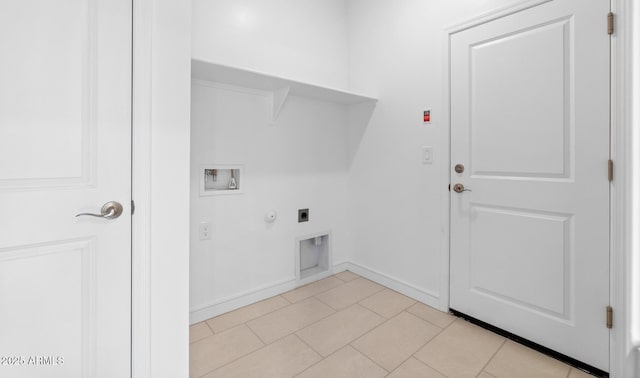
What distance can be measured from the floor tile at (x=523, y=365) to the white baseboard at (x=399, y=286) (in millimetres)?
487

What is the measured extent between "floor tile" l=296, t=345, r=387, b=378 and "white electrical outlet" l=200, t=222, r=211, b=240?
3.37ft

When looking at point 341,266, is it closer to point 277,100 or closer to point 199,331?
point 199,331

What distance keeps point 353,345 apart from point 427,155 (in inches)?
53.9

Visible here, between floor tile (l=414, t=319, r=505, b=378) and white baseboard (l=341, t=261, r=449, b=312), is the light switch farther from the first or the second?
floor tile (l=414, t=319, r=505, b=378)

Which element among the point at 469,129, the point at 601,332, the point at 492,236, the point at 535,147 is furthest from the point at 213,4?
the point at 601,332

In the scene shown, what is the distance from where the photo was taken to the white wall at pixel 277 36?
76.2 inches

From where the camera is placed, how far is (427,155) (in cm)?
214

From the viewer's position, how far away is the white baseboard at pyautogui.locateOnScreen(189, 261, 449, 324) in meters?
1.97

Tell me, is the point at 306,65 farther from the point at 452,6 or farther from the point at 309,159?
the point at 452,6

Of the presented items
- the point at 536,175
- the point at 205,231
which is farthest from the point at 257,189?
the point at 536,175
